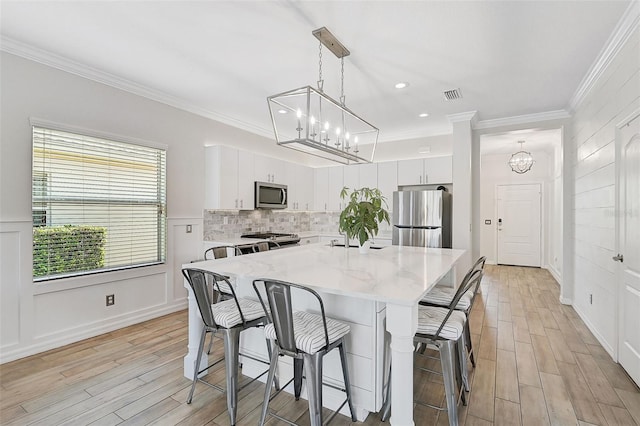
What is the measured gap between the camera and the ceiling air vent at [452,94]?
3601 mm

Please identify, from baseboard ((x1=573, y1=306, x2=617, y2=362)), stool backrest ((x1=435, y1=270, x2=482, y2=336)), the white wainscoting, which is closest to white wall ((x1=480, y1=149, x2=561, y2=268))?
baseboard ((x1=573, y1=306, x2=617, y2=362))

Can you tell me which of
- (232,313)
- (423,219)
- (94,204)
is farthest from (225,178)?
(423,219)

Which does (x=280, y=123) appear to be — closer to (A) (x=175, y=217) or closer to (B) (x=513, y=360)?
(A) (x=175, y=217)

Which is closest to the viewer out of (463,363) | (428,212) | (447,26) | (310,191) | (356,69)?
(463,363)

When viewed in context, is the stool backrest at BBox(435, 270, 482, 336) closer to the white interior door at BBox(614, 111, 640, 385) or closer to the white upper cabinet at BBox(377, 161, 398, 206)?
the white interior door at BBox(614, 111, 640, 385)

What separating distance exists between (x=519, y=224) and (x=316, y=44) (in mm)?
6946

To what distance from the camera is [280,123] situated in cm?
511

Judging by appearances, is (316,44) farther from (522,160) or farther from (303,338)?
(522,160)

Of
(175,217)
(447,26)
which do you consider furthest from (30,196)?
(447,26)

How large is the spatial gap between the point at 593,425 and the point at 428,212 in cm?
308

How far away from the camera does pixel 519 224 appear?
7.45 m

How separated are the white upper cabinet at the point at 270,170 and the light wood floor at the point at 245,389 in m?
2.45

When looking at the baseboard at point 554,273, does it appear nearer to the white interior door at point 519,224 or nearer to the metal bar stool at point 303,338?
the white interior door at point 519,224

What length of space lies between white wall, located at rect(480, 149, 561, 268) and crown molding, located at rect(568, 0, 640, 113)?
3.98 metres
